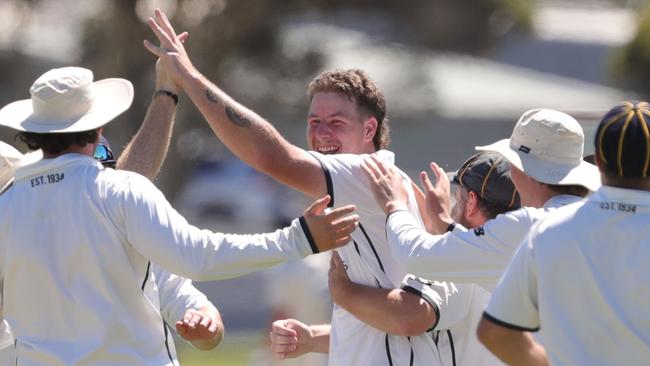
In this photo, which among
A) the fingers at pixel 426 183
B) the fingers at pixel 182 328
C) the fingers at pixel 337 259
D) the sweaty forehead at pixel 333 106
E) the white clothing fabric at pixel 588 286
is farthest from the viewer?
the sweaty forehead at pixel 333 106

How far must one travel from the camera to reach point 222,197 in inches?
894

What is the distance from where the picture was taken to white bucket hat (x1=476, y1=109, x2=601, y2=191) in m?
4.66

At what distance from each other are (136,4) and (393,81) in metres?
4.48

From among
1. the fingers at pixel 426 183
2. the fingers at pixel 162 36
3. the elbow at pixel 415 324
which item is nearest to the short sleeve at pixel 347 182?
the fingers at pixel 426 183

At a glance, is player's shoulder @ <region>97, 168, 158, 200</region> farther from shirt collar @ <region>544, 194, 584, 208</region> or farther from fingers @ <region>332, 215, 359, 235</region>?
shirt collar @ <region>544, 194, 584, 208</region>

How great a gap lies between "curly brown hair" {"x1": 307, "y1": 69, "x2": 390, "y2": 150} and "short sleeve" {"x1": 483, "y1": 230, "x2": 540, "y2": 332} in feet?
6.02

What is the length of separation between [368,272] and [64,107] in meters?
1.30

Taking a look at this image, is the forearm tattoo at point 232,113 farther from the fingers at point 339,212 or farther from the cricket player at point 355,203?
the fingers at point 339,212

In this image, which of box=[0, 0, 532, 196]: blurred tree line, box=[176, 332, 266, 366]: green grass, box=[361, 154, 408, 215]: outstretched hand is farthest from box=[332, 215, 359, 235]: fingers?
box=[0, 0, 532, 196]: blurred tree line

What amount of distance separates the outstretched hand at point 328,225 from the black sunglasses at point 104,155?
2.73 ft

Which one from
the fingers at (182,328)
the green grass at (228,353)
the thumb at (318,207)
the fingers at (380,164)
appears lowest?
the green grass at (228,353)

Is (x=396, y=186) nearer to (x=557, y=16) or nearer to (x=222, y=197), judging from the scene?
(x=222, y=197)

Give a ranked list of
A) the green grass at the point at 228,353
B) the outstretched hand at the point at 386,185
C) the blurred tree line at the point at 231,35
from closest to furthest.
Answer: the outstretched hand at the point at 386,185
the green grass at the point at 228,353
the blurred tree line at the point at 231,35

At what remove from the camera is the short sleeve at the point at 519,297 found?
386 centimetres
